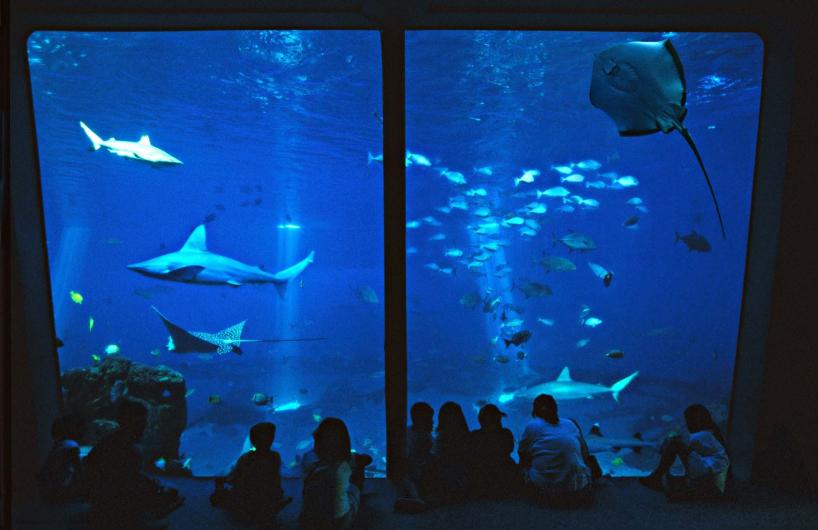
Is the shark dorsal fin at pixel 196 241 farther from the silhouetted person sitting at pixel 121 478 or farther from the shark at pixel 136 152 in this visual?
the silhouetted person sitting at pixel 121 478

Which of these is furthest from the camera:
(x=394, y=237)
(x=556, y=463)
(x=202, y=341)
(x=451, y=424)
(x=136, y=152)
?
(x=202, y=341)

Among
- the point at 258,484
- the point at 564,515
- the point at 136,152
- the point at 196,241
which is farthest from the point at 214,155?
the point at 564,515

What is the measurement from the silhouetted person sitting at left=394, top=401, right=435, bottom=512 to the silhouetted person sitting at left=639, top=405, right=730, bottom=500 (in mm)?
1909

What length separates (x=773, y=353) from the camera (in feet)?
13.8

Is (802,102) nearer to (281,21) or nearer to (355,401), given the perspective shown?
(281,21)

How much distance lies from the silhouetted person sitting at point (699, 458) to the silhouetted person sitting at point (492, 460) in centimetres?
122

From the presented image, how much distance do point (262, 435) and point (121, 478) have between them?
0.92 meters

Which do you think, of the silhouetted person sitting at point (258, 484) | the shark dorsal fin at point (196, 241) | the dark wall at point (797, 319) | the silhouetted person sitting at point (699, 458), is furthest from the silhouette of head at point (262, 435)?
the dark wall at point (797, 319)

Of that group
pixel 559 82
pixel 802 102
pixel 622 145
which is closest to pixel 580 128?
pixel 559 82

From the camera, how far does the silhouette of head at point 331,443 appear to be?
3.20m

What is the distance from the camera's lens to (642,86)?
330 centimetres

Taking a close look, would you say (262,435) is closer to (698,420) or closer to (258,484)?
(258,484)

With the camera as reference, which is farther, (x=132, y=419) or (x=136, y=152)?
(x=136, y=152)

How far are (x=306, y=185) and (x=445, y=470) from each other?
27513mm
